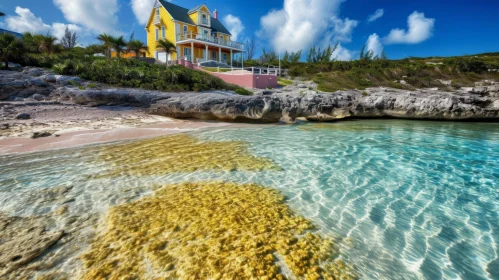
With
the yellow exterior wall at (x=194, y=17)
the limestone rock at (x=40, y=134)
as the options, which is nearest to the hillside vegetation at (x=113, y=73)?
the limestone rock at (x=40, y=134)

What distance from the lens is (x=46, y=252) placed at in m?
2.63

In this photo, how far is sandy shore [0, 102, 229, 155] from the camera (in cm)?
771

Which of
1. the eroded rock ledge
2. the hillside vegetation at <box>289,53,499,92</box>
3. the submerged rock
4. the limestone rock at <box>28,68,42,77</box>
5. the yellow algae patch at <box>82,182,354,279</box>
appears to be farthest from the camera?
the hillside vegetation at <box>289,53,499,92</box>

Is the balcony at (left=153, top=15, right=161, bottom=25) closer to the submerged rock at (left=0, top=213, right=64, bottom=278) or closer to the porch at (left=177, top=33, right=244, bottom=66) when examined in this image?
the porch at (left=177, top=33, right=244, bottom=66)

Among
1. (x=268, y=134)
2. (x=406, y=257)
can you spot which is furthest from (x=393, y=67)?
(x=406, y=257)

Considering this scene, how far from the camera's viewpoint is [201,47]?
124ft

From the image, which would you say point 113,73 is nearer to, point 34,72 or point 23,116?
point 34,72

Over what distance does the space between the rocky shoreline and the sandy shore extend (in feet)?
2.20

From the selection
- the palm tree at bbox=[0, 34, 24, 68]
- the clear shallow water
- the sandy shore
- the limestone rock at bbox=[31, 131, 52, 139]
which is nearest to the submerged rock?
the clear shallow water

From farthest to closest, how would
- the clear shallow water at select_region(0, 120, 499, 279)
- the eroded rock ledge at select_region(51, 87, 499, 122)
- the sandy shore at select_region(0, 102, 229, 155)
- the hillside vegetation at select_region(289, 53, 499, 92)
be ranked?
the hillside vegetation at select_region(289, 53, 499, 92) → the eroded rock ledge at select_region(51, 87, 499, 122) → the sandy shore at select_region(0, 102, 229, 155) → the clear shallow water at select_region(0, 120, 499, 279)

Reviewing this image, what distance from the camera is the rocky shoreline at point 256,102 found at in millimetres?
12305

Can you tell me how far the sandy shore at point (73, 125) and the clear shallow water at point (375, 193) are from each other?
133 cm

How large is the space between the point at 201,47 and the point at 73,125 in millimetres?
30984

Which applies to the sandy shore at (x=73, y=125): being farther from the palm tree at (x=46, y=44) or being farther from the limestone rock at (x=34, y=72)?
the palm tree at (x=46, y=44)
